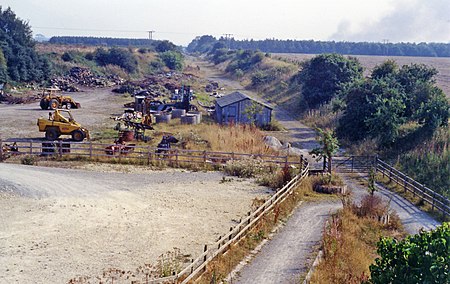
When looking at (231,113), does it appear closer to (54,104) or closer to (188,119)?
(188,119)

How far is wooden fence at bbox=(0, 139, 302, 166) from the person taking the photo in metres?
25.9

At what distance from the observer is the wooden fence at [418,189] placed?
20.1 meters

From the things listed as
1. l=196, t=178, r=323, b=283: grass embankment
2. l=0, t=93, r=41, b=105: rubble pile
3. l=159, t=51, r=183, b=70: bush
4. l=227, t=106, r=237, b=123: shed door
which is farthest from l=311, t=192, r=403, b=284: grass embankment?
l=159, t=51, r=183, b=70: bush

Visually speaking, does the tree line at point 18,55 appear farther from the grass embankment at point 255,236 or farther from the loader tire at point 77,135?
the grass embankment at point 255,236

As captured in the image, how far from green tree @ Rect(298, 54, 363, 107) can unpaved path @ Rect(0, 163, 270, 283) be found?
25524 millimetres

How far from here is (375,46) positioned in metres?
193

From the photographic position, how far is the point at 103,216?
17609mm

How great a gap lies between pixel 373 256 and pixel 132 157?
562 inches

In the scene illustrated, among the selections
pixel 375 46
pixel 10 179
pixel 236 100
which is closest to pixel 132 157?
pixel 10 179

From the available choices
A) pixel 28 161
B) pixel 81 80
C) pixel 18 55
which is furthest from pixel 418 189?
pixel 81 80

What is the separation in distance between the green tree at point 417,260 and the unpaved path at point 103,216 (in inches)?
247

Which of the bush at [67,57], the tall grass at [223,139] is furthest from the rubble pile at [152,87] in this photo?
the tall grass at [223,139]

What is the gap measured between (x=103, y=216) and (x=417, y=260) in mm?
11570

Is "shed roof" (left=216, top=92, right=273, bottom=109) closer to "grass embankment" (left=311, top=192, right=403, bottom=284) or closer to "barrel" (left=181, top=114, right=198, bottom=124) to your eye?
"barrel" (left=181, top=114, right=198, bottom=124)
